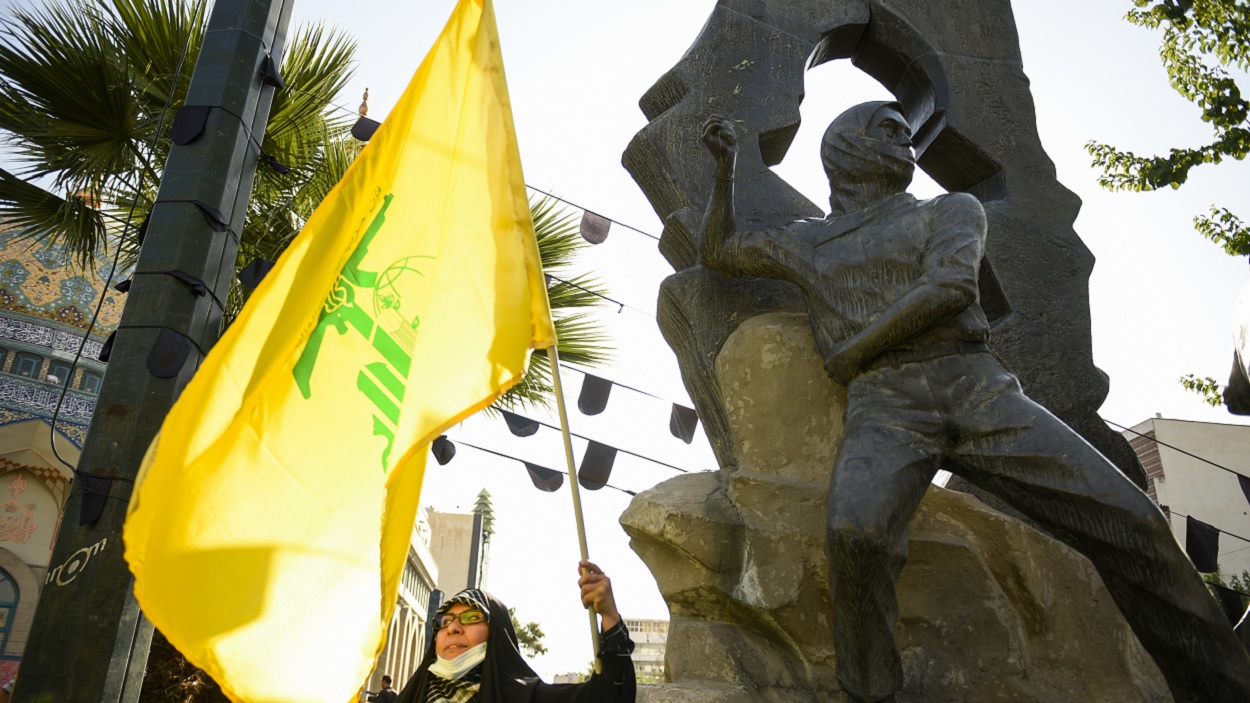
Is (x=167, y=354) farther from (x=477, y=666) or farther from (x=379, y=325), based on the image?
(x=477, y=666)

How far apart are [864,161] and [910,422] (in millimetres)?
977

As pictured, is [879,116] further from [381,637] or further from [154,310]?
[154,310]

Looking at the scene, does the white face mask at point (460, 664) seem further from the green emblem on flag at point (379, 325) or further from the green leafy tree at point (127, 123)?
the green leafy tree at point (127, 123)

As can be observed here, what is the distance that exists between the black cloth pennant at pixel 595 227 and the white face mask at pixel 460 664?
6.56m

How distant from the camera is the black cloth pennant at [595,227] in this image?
9.10m

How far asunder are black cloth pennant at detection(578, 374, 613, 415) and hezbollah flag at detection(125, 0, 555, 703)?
5603mm

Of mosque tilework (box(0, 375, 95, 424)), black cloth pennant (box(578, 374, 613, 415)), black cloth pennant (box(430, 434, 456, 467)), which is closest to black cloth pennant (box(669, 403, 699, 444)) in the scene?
black cloth pennant (box(578, 374, 613, 415))

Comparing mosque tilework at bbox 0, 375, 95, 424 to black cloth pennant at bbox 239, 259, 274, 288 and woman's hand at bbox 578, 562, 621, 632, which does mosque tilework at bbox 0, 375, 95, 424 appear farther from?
woman's hand at bbox 578, 562, 621, 632

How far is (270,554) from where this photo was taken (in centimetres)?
223

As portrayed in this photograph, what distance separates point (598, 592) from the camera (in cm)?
224

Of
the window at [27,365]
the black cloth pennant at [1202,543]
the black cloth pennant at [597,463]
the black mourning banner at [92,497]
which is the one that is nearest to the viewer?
the black mourning banner at [92,497]

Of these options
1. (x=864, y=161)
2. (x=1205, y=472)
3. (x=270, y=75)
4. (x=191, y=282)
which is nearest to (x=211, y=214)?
(x=191, y=282)

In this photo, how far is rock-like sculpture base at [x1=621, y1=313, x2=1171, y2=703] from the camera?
Result: 280 cm

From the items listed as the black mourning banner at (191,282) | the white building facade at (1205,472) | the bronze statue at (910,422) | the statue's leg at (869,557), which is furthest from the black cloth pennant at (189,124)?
the white building facade at (1205,472)
